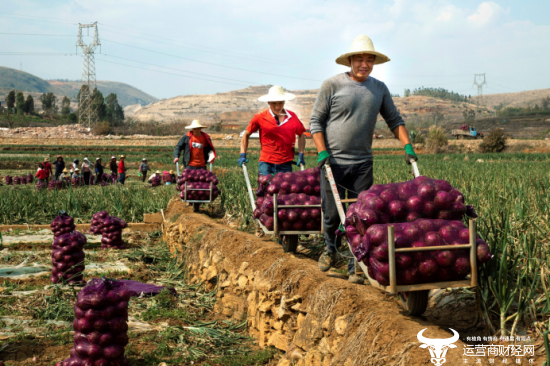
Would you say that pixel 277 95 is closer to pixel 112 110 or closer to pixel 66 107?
pixel 112 110

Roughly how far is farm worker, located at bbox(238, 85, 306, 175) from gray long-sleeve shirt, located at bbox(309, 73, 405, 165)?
5.27ft

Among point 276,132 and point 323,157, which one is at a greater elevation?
point 276,132

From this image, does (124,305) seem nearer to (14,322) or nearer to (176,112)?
(14,322)

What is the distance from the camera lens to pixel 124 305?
3254mm

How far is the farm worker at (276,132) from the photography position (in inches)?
215

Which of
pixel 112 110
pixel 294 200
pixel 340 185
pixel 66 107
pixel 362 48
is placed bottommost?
pixel 294 200

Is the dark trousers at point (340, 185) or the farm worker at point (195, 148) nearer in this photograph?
the dark trousers at point (340, 185)

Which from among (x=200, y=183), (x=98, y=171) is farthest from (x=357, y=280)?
(x=98, y=171)

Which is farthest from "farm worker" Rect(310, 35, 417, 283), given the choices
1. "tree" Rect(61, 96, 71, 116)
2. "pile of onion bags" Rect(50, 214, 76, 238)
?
"tree" Rect(61, 96, 71, 116)

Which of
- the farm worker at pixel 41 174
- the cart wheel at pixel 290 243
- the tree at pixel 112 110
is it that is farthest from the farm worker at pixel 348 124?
the tree at pixel 112 110

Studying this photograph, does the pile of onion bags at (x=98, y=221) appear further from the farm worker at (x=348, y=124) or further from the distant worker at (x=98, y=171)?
the distant worker at (x=98, y=171)

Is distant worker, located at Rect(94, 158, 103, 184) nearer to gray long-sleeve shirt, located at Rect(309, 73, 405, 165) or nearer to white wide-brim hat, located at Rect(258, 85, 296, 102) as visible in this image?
white wide-brim hat, located at Rect(258, 85, 296, 102)

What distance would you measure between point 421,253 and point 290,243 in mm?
2333

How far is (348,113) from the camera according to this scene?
12.3 ft
